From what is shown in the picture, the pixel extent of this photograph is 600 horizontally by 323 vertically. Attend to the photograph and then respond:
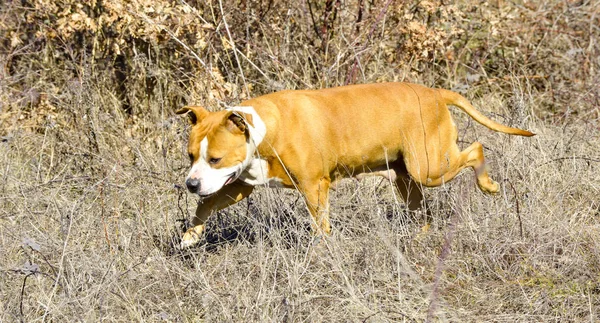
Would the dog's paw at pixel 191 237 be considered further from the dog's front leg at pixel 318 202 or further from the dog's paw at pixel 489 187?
the dog's paw at pixel 489 187

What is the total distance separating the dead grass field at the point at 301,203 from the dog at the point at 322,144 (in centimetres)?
17

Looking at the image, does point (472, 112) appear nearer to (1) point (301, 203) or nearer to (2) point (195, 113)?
(1) point (301, 203)

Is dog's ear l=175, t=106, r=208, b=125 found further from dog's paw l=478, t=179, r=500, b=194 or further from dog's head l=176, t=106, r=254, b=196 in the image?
dog's paw l=478, t=179, r=500, b=194

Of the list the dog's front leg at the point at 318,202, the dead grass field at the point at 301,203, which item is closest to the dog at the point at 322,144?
the dog's front leg at the point at 318,202

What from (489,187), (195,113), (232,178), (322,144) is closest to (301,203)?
(322,144)

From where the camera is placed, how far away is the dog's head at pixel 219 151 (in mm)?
4988

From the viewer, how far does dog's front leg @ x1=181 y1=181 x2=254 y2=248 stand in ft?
17.4

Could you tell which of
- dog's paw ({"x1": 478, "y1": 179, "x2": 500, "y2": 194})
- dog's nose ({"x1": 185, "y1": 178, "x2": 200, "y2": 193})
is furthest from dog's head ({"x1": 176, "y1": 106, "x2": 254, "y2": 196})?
dog's paw ({"x1": 478, "y1": 179, "x2": 500, "y2": 194})

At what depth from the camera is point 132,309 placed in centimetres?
439

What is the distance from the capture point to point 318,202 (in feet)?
17.2

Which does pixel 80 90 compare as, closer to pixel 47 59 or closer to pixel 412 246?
pixel 47 59

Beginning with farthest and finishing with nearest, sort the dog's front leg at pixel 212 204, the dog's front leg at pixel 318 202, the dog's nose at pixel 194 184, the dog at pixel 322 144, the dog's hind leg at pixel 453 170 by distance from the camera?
the dog's hind leg at pixel 453 170 < the dog's front leg at pixel 212 204 < the dog's front leg at pixel 318 202 < the dog at pixel 322 144 < the dog's nose at pixel 194 184

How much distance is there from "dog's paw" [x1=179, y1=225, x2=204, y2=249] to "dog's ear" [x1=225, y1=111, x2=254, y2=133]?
2.31 ft

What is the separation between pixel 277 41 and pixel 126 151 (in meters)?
1.76
